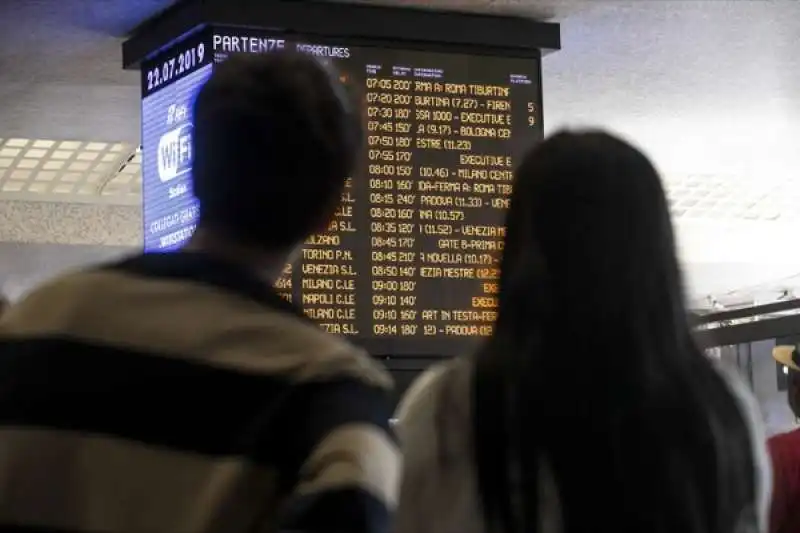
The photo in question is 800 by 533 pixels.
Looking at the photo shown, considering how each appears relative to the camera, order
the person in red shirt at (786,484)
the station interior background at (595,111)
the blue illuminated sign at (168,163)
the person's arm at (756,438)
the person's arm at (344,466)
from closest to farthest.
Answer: the person's arm at (344,466) < the person's arm at (756,438) < the person in red shirt at (786,484) < the blue illuminated sign at (168,163) < the station interior background at (595,111)

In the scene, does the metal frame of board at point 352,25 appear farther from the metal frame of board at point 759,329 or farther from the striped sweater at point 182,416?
the striped sweater at point 182,416

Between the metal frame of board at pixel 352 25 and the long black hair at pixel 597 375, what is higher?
the metal frame of board at pixel 352 25

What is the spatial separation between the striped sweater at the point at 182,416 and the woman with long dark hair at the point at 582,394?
103 millimetres

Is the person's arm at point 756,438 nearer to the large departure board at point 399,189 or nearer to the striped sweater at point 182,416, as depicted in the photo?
the striped sweater at point 182,416

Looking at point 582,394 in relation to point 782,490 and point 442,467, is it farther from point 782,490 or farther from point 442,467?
point 782,490

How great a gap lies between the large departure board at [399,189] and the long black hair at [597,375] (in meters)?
3.13

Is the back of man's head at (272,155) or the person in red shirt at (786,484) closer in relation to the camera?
the back of man's head at (272,155)

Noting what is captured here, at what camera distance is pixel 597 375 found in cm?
142

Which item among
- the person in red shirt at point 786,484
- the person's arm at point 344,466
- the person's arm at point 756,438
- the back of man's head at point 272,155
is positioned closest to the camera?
the person's arm at point 344,466

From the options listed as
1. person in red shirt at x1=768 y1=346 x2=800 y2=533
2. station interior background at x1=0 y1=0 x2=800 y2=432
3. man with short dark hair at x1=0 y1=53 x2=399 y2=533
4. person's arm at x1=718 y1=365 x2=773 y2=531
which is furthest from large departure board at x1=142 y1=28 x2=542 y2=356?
man with short dark hair at x1=0 y1=53 x2=399 y2=533

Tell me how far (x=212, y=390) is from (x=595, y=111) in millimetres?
5254

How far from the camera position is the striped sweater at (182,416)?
1302 mm

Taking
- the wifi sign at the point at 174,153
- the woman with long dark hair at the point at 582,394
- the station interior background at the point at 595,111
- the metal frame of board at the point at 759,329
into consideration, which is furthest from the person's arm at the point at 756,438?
the wifi sign at the point at 174,153

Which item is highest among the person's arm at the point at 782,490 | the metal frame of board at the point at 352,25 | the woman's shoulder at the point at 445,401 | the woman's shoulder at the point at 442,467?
the metal frame of board at the point at 352,25
